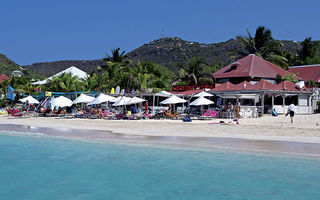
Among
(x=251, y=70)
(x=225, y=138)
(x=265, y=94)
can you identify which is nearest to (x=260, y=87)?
(x=265, y=94)

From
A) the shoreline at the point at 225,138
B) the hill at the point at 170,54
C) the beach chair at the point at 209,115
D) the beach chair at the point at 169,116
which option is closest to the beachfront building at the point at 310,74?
the beach chair at the point at 209,115

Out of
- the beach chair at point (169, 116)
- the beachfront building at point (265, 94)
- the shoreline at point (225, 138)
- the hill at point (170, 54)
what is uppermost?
the hill at point (170, 54)

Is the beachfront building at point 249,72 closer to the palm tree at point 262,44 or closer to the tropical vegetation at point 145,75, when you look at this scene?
the tropical vegetation at point 145,75

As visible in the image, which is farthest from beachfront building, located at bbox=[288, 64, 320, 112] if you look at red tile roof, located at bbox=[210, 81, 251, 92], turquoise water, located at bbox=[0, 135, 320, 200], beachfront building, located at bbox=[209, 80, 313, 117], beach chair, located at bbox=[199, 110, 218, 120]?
turquoise water, located at bbox=[0, 135, 320, 200]

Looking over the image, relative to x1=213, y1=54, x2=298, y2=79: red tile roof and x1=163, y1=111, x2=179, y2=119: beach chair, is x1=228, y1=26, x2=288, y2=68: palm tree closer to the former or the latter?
x1=213, y1=54, x2=298, y2=79: red tile roof

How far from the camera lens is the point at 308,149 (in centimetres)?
1102

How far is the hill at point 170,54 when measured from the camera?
72312 mm

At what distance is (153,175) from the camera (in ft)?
33.3

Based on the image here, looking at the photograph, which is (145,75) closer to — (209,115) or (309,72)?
(209,115)

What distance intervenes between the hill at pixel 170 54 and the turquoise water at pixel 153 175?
55733 mm

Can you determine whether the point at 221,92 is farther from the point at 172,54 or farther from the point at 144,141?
the point at 172,54

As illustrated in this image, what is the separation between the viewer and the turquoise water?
8562 mm

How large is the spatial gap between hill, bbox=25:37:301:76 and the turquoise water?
5573 cm

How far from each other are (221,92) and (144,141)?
1601cm
